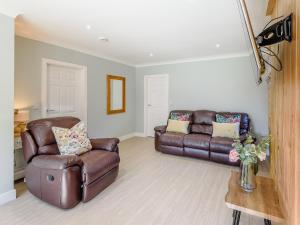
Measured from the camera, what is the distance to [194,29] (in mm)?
2785

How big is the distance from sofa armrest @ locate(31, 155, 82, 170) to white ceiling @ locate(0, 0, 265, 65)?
5.87ft

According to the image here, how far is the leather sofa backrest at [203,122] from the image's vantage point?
4.16 meters

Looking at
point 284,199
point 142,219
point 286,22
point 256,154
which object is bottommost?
point 142,219

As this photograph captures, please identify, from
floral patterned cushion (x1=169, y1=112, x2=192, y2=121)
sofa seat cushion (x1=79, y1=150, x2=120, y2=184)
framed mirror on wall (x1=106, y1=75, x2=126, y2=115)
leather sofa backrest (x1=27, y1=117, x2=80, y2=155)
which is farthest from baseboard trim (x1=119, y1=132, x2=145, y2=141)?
leather sofa backrest (x1=27, y1=117, x2=80, y2=155)

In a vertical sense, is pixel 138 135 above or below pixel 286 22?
below

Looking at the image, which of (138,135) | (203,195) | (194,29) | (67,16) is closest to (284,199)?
(203,195)

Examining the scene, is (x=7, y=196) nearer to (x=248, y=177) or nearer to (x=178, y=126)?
(x=248, y=177)

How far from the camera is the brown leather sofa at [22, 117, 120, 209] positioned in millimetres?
1983

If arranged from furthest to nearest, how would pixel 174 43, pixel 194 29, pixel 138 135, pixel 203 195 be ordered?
pixel 138 135 < pixel 174 43 < pixel 194 29 < pixel 203 195

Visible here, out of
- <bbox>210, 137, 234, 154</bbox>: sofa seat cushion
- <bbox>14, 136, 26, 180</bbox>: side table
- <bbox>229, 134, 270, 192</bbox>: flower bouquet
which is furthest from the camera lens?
<bbox>210, 137, 234, 154</bbox>: sofa seat cushion

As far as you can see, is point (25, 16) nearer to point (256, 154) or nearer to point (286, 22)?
point (286, 22)

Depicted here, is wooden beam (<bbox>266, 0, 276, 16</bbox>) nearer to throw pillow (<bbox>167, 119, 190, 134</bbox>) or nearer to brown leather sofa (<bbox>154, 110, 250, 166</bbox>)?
brown leather sofa (<bbox>154, 110, 250, 166</bbox>)

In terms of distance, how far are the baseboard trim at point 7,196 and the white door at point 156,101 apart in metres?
3.90

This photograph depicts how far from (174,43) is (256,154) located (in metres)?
2.72
